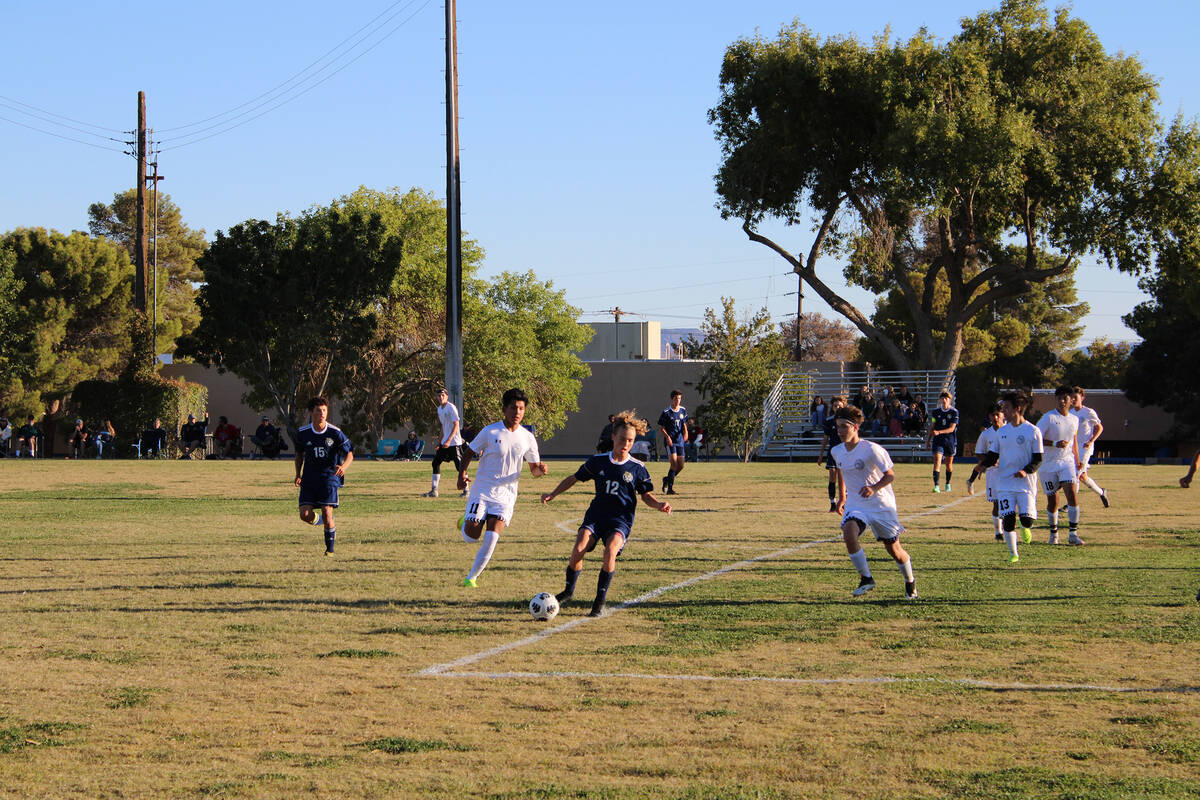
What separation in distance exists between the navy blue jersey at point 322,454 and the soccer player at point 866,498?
6.07 metres

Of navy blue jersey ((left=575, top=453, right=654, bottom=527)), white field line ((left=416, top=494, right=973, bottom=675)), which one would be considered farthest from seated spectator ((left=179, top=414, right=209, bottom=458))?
navy blue jersey ((left=575, top=453, right=654, bottom=527))

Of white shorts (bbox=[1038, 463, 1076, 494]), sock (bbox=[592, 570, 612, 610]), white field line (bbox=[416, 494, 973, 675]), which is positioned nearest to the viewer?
white field line (bbox=[416, 494, 973, 675])

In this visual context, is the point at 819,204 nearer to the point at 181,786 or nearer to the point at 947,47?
the point at 947,47

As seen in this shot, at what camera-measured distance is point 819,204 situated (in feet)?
169

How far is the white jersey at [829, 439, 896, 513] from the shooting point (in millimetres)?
11586

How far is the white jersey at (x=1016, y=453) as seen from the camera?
48.7 ft

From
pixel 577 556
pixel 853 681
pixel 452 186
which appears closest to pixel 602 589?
pixel 577 556

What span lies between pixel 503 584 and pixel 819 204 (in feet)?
135

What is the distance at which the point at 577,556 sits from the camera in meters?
11.0

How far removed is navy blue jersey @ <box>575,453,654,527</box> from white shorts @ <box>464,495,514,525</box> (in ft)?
4.25

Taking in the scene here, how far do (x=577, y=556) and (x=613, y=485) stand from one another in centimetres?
72

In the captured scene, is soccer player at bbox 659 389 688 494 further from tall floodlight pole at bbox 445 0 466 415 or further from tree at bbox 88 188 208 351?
tree at bbox 88 188 208 351

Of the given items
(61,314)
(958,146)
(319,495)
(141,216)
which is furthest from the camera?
(61,314)

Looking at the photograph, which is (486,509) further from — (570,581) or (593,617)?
(593,617)
